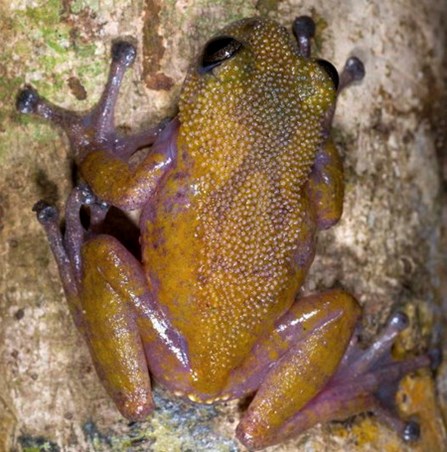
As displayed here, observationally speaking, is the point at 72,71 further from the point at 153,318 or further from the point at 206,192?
the point at 153,318

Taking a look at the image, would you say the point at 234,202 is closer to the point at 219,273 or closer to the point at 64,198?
the point at 219,273

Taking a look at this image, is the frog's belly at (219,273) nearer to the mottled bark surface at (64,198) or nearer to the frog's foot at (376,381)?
the mottled bark surface at (64,198)

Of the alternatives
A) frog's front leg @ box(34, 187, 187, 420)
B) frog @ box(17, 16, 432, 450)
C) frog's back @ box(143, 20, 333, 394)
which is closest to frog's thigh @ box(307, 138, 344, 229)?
frog @ box(17, 16, 432, 450)

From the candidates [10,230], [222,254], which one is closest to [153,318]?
[222,254]

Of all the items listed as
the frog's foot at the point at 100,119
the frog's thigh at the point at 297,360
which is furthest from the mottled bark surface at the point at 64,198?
the frog's thigh at the point at 297,360

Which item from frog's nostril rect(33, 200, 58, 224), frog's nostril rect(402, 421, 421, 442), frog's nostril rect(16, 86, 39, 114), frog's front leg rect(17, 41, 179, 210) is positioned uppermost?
frog's nostril rect(16, 86, 39, 114)

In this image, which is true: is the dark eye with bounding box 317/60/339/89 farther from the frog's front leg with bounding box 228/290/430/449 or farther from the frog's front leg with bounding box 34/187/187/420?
the frog's front leg with bounding box 34/187/187/420
